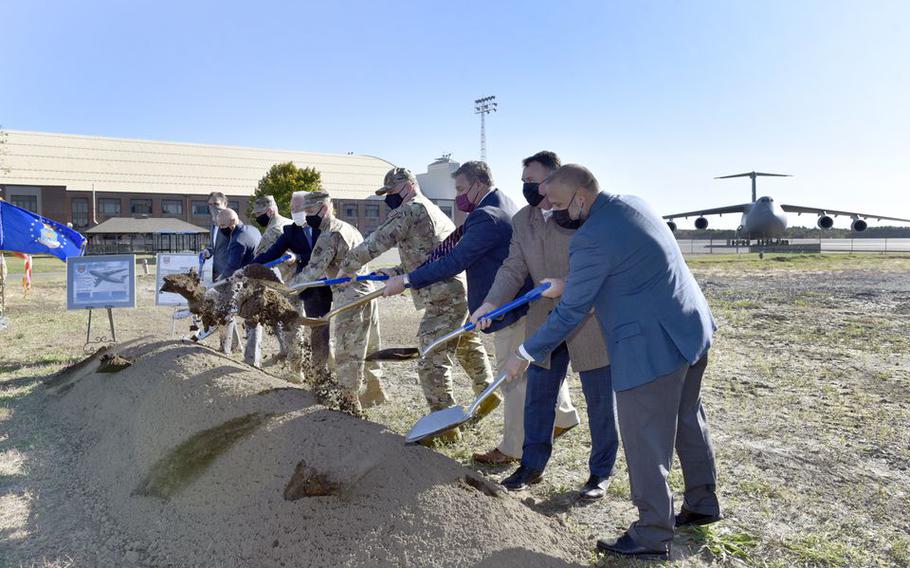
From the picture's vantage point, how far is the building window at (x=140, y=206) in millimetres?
44812

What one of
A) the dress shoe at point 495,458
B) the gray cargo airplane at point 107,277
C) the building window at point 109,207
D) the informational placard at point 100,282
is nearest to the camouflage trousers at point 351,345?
the dress shoe at point 495,458

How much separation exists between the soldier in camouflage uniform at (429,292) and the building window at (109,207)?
149 ft

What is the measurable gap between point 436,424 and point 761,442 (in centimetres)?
285

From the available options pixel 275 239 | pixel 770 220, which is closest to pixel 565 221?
pixel 275 239

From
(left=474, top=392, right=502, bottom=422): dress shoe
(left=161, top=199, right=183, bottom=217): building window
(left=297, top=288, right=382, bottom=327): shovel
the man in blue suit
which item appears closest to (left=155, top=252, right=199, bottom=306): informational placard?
(left=297, top=288, right=382, bottom=327): shovel

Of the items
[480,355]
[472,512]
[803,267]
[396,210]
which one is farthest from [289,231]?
[803,267]

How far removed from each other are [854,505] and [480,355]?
2480 millimetres

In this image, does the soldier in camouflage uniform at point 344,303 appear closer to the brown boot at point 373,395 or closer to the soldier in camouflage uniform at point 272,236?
the brown boot at point 373,395

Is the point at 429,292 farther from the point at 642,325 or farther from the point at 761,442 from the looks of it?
the point at 761,442

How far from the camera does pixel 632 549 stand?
2871 mm

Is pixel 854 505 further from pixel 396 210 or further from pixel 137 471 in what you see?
pixel 137 471

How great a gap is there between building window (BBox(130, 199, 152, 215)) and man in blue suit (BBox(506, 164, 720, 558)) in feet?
158

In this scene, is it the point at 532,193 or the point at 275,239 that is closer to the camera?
the point at 532,193

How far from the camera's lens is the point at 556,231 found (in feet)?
12.1
